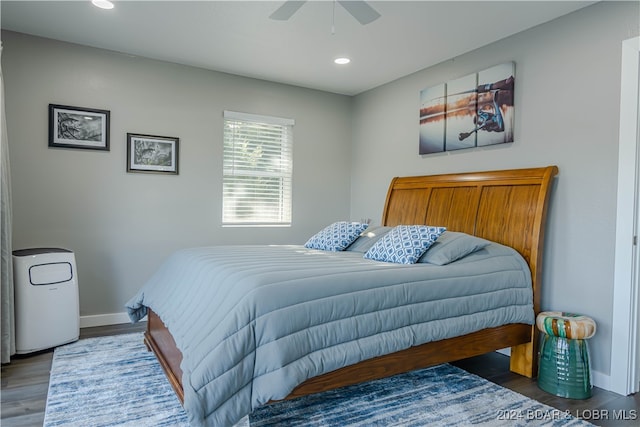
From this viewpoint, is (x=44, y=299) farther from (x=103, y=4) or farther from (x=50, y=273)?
(x=103, y=4)

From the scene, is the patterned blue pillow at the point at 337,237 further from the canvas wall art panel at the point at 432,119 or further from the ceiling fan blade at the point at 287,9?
the ceiling fan blade at the point at 287,9

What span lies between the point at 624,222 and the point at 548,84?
1.14 m

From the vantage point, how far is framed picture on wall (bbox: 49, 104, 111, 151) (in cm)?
358

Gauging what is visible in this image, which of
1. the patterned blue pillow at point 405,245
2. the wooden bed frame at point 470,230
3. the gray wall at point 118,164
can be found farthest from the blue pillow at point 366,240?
the gray wall at point 118,164

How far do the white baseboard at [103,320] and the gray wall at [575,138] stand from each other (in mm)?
3531

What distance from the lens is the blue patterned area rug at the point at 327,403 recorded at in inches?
84.4

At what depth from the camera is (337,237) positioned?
3.55 m

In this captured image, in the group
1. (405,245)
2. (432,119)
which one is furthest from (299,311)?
(432,119)

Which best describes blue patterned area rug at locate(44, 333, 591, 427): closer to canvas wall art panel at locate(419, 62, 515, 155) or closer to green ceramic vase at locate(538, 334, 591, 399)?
green ceramic vase at locate(538, 334, 591, 399)

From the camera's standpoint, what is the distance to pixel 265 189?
15.4 feet

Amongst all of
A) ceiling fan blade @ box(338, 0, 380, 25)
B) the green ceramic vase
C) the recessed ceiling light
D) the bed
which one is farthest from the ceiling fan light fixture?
the green ceramic vase

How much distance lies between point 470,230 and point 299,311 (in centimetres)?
201

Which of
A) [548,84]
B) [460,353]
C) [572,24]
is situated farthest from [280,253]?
[572,24]

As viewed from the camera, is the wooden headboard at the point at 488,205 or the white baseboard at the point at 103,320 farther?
the white baseboard at the point at 103,320
